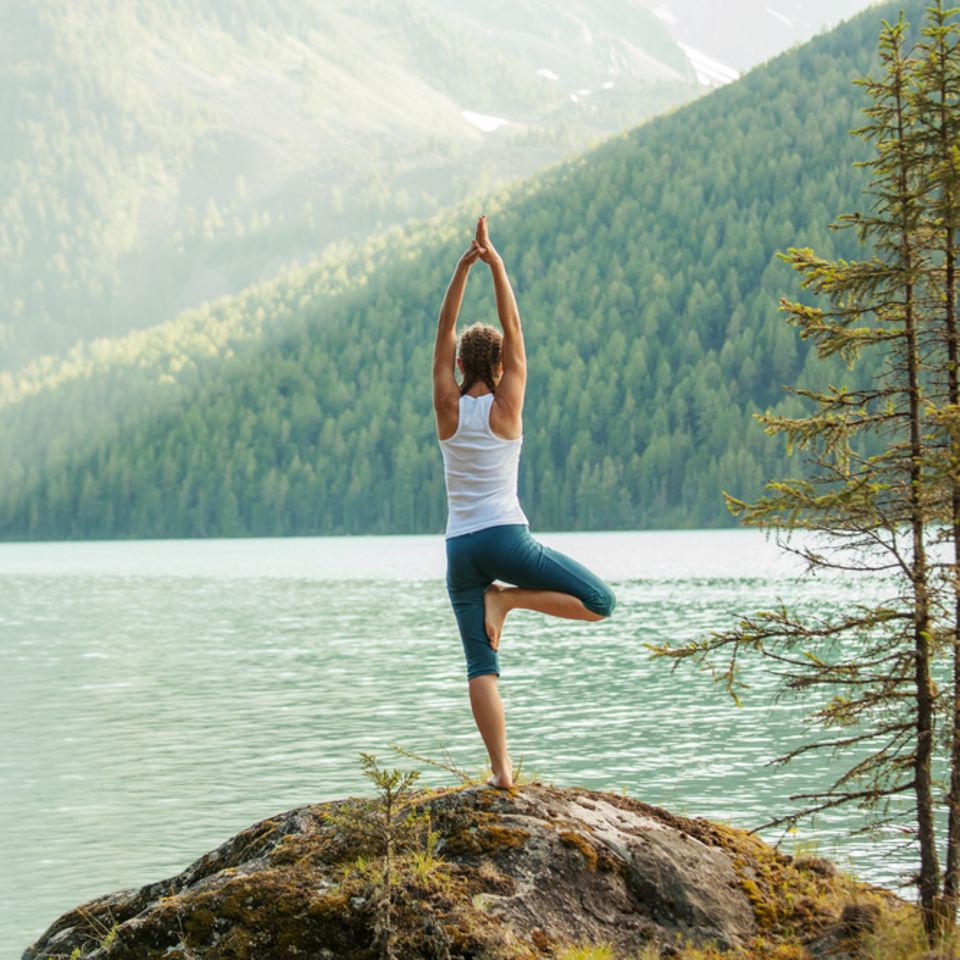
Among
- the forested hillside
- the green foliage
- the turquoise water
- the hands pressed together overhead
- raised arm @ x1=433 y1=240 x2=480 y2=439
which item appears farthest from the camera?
the forested hillside

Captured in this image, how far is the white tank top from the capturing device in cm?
780

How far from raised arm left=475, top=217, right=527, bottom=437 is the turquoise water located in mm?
1792

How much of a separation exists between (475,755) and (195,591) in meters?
55.1

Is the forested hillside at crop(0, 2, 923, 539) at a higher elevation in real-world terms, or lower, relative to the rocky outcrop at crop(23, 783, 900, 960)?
higher

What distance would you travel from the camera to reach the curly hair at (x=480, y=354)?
7.96 metres

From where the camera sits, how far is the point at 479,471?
784 cm

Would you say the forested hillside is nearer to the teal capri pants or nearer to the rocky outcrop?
the rocky outcrop

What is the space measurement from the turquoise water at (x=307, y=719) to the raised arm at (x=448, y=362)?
1.86 metres

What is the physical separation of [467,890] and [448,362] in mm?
2749

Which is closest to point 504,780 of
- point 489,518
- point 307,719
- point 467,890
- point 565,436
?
point 467,890

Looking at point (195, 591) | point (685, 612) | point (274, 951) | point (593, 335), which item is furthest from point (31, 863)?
point (593, 335)

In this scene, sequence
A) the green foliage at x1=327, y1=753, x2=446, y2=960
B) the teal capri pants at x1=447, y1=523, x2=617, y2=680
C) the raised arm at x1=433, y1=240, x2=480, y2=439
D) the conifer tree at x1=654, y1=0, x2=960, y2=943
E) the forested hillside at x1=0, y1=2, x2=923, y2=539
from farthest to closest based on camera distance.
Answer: the forested hillside at x1=0, y1=2, x2=923, y2=539
the conifer tree at x1=654, y1=0, x2=960, y2=943
the raised arm at x1=433, y1=240, x2=480, y2=439
the teal capri pants at x1=447, y1=523, x2=617, y2=680
the green foliage at x1=327, y1=753, x2=446, y2=960

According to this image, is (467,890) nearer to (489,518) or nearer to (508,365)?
(489,518)

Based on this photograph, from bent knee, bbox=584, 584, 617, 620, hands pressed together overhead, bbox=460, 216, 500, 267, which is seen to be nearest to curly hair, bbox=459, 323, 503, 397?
hands pressed together overhead, bbox=460, 216, 500, 267
